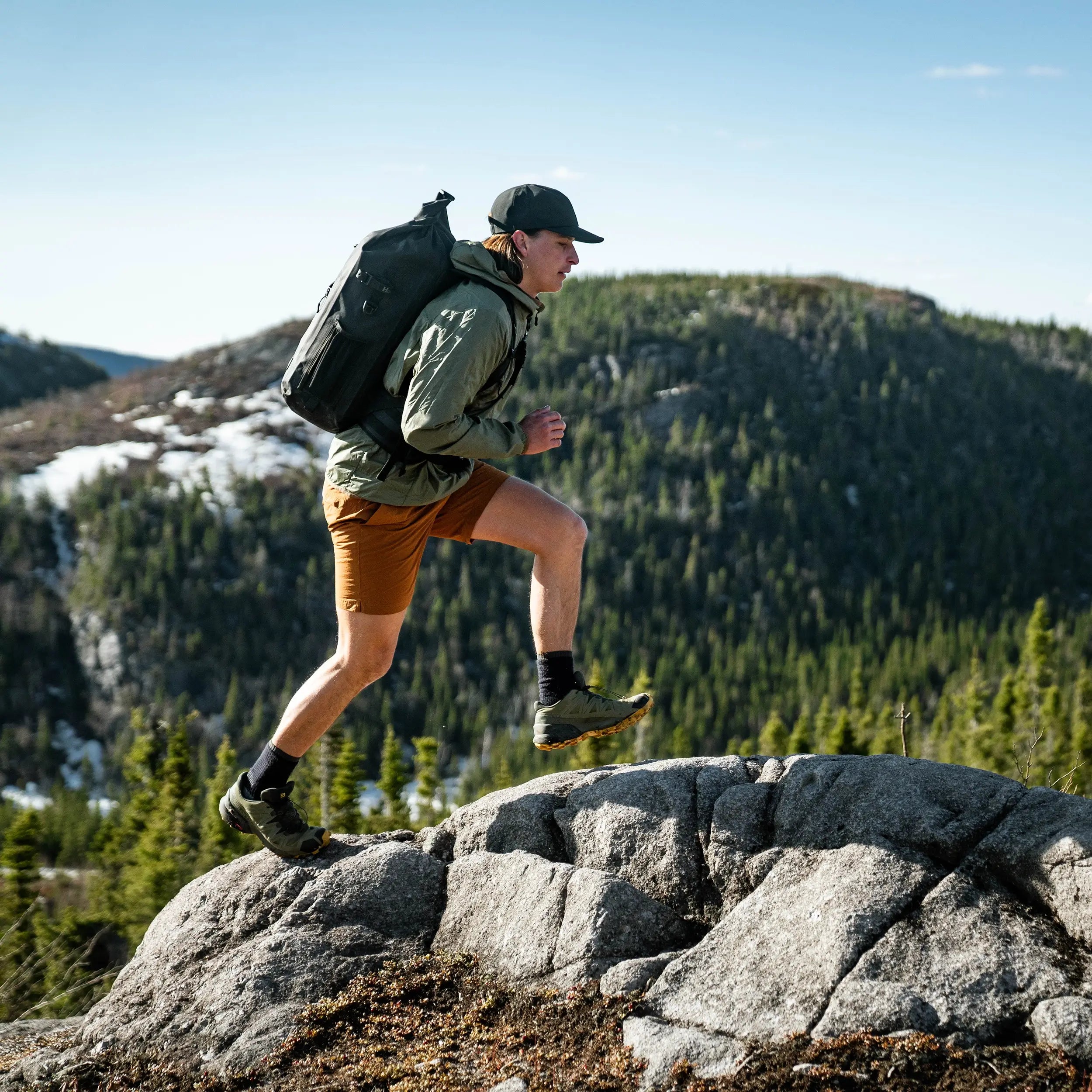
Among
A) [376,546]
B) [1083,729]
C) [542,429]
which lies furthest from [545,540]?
[1083,729]

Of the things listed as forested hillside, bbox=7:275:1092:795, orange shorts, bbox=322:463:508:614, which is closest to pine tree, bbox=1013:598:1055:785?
forested hillside, bbox=7:275:1092:795

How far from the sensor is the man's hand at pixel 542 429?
19.9 ft

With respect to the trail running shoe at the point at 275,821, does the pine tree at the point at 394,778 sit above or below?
below

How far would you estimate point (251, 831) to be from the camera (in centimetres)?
694

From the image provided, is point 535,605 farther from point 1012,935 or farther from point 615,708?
point 1012,935

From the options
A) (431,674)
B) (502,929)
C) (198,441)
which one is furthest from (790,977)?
(198,441)

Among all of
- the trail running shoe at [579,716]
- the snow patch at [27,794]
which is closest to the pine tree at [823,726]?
the trail running shoe at [579,716]

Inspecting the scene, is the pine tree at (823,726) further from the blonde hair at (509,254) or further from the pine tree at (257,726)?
the pine tree at (257,726)

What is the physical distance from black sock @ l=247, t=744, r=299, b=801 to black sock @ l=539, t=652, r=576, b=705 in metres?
1.59

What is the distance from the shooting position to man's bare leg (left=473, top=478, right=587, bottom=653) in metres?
6.52

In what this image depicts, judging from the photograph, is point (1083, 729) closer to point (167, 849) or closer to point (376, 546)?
point (167, 849)

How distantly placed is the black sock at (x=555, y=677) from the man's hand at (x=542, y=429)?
55.4 inches

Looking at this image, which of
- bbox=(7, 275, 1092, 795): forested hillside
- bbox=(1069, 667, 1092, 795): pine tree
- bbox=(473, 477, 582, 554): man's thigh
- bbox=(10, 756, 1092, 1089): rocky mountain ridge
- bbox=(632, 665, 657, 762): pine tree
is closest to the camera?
bbox=(10, 756, 1092, 1089): rocky mountain ridge

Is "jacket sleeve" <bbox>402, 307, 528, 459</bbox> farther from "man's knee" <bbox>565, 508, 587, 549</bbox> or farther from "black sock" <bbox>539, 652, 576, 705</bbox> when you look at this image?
"black sock" <bbox>539, 652, 576, 705</bbox>
